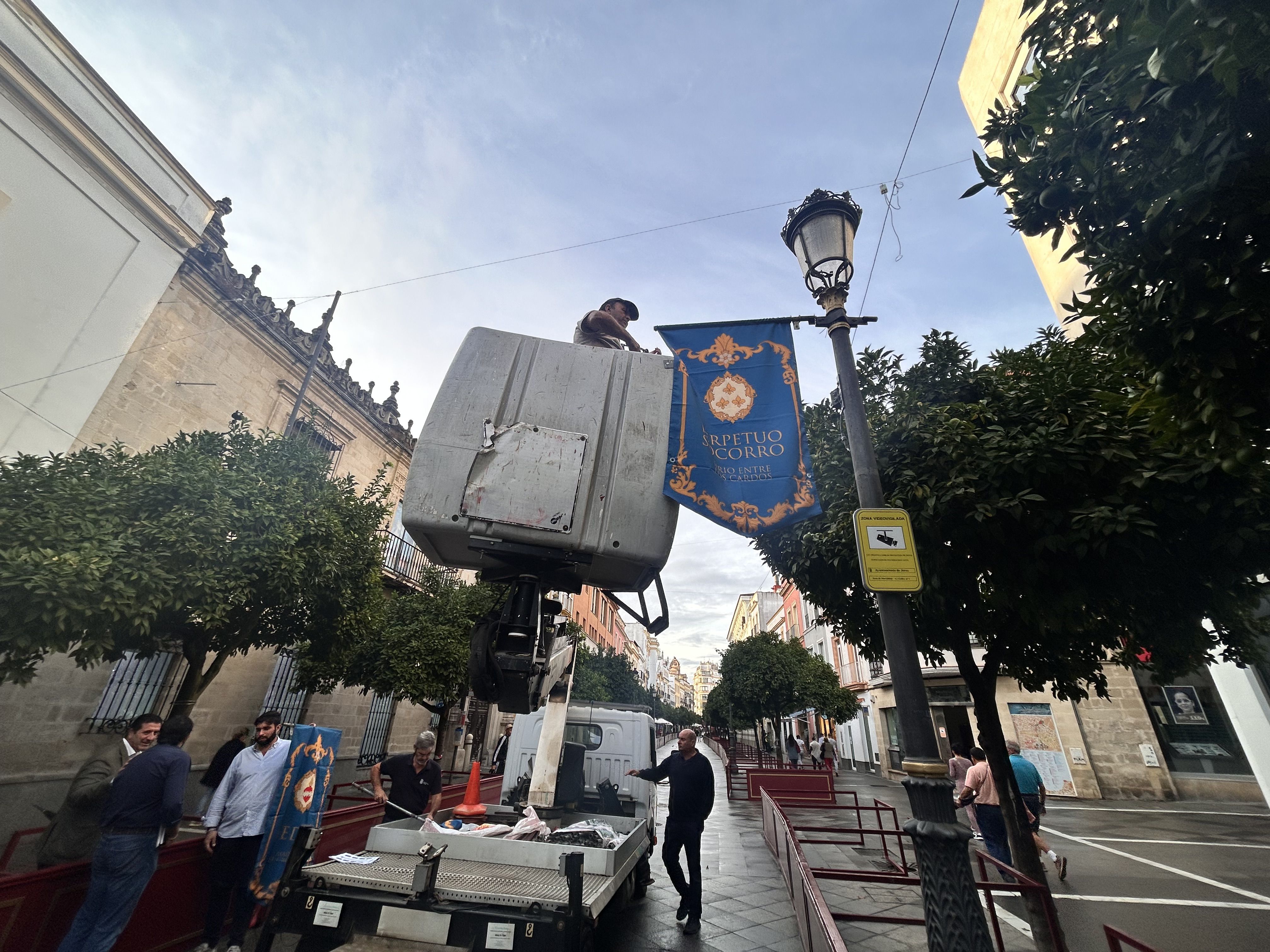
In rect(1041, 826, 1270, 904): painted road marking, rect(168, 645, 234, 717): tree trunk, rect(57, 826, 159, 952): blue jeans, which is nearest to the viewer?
rect(57, 826, 159, 952): blue jeans

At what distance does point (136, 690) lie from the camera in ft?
29.1

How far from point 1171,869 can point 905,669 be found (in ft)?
30.9

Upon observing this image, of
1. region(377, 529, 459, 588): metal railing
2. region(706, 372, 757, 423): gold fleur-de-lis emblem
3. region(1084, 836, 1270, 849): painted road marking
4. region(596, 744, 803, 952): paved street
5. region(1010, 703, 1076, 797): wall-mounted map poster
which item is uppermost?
region(377, 529, 459, 588): metal railing

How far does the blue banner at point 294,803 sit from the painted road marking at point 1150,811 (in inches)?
614

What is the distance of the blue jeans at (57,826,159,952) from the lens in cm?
358

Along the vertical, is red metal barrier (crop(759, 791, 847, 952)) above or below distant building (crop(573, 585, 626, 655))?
below

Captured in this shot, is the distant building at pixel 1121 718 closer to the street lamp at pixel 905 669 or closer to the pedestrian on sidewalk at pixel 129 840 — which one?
the street lamp at pixel 905 669

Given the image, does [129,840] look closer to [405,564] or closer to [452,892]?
[452,892]

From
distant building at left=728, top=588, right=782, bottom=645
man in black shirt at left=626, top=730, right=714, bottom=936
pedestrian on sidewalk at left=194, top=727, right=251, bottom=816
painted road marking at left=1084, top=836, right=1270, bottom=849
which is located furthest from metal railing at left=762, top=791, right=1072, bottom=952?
distant building at left=728, top=588, right=782, bottom=645

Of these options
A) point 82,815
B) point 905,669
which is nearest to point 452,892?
point 905,669

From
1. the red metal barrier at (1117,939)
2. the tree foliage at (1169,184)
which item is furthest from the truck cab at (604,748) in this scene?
the tree foliage at (1169,184)

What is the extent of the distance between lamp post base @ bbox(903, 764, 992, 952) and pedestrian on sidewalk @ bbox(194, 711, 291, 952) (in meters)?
5.12

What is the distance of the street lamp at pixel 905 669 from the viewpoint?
7.95 feet

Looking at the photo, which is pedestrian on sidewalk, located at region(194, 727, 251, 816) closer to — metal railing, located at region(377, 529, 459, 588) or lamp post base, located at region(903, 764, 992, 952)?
lamp post base, located at region(903, 764, 992, 952)
